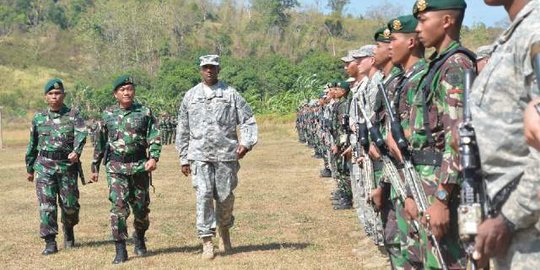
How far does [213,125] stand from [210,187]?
62cm

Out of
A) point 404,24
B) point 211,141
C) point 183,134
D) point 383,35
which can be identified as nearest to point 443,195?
point 404,24

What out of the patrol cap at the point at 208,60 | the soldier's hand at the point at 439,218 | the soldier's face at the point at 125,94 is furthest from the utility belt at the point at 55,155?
the soldier's hand at the point at 439,218

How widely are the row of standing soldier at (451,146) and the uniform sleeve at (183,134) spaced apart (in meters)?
2.06

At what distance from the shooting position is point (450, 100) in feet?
12.0

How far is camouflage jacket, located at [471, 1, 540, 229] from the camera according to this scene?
2518mm

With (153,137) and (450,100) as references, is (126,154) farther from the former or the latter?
(450,100)

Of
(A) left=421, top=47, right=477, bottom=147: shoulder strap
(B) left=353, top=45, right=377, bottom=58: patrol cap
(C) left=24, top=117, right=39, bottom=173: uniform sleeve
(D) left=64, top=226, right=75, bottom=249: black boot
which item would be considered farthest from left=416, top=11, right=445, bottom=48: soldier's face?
(D) left=64, top=226, right=75, bottom=249: black boot

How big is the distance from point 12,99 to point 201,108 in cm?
7129

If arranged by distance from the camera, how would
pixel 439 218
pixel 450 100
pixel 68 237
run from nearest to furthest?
Answer: pixel 439 218, pixel 450 100, pixel 68 237

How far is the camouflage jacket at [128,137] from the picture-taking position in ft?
26.6

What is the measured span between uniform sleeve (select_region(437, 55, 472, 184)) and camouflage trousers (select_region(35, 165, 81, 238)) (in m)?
6.14

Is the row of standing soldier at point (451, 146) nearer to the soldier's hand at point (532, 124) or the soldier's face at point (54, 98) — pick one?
the soldier's hand at point (532, 124)

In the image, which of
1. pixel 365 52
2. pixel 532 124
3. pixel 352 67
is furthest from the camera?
pixel 352 67

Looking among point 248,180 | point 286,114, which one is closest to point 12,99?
point 286,114
